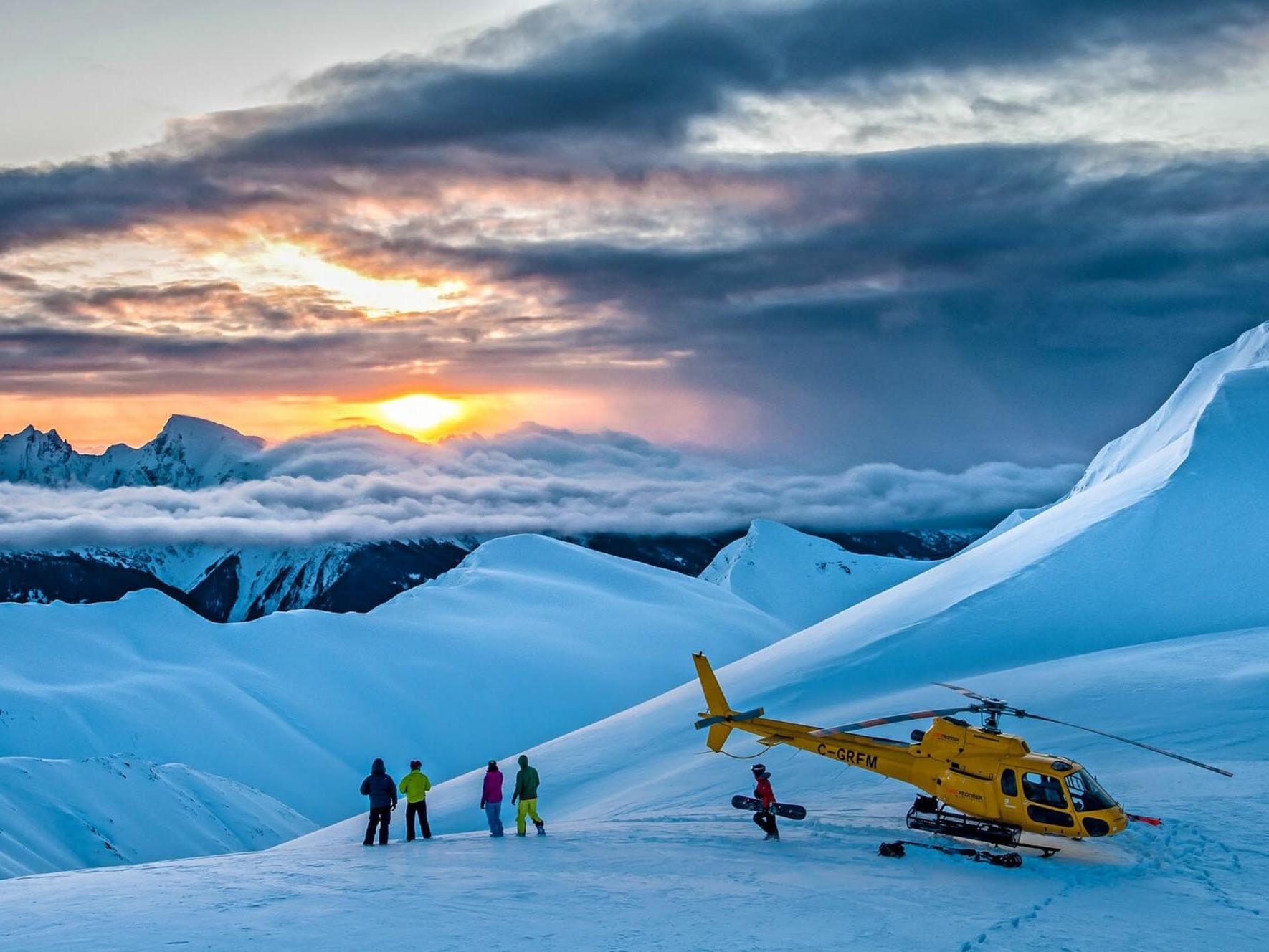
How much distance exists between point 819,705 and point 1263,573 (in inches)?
651

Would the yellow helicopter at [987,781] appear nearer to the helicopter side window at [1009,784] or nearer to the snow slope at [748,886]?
the helicopter side window at [1009,784]

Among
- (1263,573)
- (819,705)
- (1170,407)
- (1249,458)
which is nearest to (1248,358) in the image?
(1170,407)

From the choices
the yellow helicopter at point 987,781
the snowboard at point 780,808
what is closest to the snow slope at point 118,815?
the snowboard at point 780,808

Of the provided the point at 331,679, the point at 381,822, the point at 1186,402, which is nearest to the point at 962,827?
the point at 381,822

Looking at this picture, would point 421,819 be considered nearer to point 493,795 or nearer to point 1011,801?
point 493,795

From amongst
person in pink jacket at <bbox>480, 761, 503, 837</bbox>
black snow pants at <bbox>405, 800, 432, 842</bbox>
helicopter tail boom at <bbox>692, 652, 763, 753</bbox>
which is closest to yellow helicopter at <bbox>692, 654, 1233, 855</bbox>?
helicopter tail boom at <bbox>692, 652, 763, 753</bbox>

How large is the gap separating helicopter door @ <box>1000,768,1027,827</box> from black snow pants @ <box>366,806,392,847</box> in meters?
10.5

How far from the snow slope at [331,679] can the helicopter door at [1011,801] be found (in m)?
72.3

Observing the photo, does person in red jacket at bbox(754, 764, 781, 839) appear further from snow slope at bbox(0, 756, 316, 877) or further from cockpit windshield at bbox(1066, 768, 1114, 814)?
snow slope at bbox(0, 756, 316, 877)

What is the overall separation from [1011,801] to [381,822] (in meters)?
11.0

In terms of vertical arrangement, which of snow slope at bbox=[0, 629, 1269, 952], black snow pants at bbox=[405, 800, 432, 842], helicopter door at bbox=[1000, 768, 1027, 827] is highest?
helicopter door at bbox=[1000, 768, 1027, 827]

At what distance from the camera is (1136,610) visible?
36844mm

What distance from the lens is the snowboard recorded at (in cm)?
1944

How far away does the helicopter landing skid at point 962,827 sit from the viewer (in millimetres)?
17844
